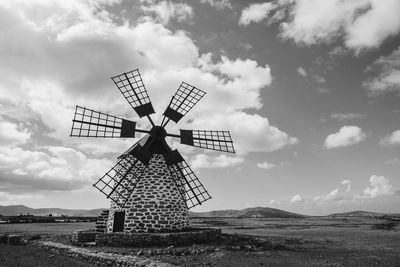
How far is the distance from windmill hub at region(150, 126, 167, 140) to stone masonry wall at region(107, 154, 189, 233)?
3.72ft

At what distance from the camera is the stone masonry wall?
1848cm

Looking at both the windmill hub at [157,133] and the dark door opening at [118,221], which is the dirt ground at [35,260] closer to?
the dark door opening at [118,221]

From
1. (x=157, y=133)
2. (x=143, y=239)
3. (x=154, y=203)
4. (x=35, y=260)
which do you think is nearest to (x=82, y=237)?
(x=154, y=203)

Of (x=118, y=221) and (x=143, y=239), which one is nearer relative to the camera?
(x=143, y=239)

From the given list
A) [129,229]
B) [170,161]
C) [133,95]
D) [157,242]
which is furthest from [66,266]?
[133,95]

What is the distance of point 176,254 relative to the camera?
43.3 feet

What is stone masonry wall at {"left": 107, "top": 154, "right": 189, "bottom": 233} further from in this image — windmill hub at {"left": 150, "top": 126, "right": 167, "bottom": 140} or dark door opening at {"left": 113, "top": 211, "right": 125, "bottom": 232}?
windmill hub at {"left": 150, "top": 126, "right": 167, "bottom": 140}

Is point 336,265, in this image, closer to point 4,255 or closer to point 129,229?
point 129,229

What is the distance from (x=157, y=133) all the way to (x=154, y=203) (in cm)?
417

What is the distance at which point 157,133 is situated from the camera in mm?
19891

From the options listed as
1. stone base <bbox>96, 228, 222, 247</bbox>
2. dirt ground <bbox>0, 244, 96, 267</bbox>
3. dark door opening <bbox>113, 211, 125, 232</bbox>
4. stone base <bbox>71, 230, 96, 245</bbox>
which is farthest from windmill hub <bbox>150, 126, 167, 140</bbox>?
dirt ground <bbox>0, 244, 96, 267</bbox>

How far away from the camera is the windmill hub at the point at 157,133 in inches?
779

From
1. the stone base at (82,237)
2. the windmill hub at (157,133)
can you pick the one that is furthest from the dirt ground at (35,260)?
the windmill hub at (157,133)

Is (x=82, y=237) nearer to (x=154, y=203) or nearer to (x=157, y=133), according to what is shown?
(x=154, y=203)
